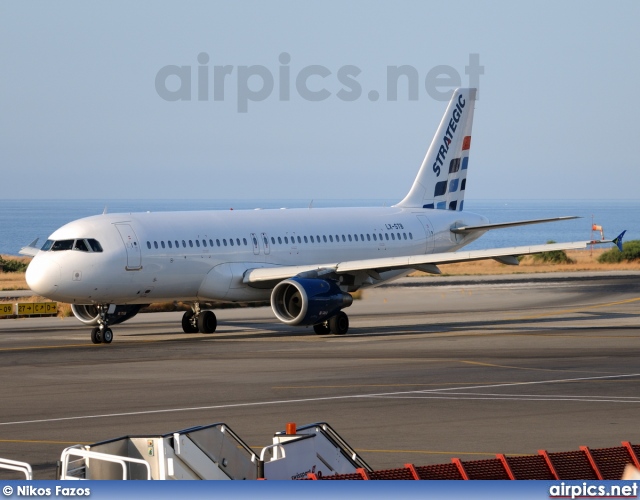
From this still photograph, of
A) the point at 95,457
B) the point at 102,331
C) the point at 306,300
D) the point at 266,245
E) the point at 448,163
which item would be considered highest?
the point at 448,163

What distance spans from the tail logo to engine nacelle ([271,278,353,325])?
13832mm

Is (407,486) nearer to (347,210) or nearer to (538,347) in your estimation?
(538,347)

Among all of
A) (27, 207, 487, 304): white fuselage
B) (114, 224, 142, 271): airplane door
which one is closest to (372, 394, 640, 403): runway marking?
(114, 224, 142, 271): airplane door

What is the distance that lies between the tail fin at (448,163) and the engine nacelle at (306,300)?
40.5 feet

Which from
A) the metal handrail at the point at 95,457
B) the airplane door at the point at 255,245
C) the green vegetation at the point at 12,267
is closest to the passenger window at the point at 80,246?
the airplane door at the point at 255,245

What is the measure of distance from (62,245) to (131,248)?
2291 millimetres

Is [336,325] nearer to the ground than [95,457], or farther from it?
nearer to the ground

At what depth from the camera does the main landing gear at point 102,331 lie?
4072 cm

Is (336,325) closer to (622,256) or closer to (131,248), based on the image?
(131,248)

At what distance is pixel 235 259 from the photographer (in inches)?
1730

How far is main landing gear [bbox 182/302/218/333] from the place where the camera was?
148 ft

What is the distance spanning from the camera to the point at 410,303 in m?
59.4

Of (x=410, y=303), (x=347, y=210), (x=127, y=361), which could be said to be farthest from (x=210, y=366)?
(x=410, y=303)

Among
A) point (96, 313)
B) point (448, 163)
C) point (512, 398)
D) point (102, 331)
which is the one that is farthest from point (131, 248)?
point (448, 163)
